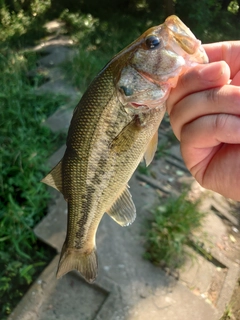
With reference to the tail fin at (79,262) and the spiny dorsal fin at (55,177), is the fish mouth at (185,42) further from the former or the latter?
the tail fin at (79,262)

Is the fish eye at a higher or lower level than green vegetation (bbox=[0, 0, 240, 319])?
higher

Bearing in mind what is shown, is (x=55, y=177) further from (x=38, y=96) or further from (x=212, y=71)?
(x=38, y=96)

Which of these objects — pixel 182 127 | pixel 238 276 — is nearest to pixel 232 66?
pixel 182 127

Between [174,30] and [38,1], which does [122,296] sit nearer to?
[174,30]

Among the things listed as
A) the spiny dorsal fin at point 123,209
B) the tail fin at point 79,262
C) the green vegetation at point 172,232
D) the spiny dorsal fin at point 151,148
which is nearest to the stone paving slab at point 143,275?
the green vegetation at point 172,232

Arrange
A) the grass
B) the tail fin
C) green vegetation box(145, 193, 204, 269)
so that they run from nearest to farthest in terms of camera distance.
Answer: the tail fin
the grass
green vegetation box(145, 193, 204, 269)

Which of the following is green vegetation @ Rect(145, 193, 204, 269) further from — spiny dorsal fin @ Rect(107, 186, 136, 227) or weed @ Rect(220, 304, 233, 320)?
spiny dorsal fin @ Rect(107, 186, 136, 227)

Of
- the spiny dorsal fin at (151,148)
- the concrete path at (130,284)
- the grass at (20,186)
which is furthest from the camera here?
the grass at (20,186)

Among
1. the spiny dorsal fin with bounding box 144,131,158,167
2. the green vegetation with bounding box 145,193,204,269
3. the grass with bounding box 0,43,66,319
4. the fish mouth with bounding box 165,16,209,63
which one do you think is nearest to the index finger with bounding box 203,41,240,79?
the fish mouth with bounding box 165,16,209,63

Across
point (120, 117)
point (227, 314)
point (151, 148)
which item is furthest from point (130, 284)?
point (120, 117)
